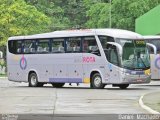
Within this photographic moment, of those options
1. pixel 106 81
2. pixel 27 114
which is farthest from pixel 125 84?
pixel 27 114

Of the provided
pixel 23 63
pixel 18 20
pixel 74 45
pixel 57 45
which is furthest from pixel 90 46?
pixel 18 20

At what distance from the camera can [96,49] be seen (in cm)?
3155

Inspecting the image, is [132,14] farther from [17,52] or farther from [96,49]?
[96,49]

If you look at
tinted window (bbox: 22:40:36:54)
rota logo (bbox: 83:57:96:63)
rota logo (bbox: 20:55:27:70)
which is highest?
tinted window (bbox: 22:40:36:54)

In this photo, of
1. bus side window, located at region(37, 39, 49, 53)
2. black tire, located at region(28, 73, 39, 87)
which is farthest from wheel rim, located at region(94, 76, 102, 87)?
black tire, located at region(28, 73, 39, 87)

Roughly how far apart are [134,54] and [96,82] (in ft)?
8.87

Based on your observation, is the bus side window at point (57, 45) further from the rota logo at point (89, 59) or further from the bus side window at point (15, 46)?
the bus side window at point (15, 46)

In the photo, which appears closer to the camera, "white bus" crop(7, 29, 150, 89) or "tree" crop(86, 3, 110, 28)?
"white bus" crop(7, 29, 150, 89)

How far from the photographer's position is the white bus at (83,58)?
30656mm

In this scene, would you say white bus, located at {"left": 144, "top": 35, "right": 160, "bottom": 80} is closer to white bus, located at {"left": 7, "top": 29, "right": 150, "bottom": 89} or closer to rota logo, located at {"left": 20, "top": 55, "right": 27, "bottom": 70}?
white bus, located at {"left": 7, "top": 29, "right": 150, "bottom": 89}

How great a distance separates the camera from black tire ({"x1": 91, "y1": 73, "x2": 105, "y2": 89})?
3147 centimetres

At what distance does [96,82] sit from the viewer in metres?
31.7

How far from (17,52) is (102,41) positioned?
8293mm

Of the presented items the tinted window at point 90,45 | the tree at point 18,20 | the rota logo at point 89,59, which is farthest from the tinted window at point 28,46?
the tree at point 18,20
